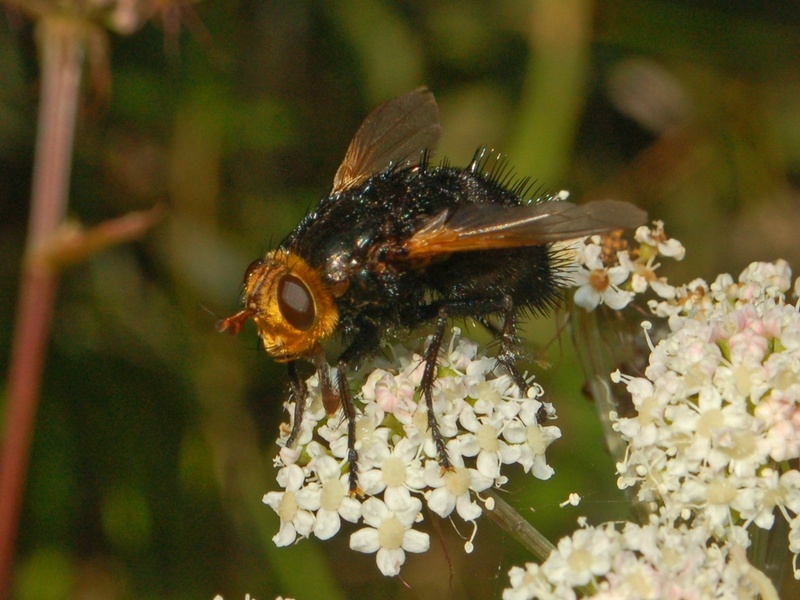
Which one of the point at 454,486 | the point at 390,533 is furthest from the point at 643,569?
the point at 390,533

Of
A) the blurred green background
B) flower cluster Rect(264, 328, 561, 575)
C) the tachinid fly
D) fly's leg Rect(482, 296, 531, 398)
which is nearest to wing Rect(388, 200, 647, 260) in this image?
the tachinid fly

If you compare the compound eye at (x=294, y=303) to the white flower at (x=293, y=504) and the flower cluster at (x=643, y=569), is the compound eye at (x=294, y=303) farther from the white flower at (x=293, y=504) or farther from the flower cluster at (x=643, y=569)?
the flower cluster at (x=643, y=569)

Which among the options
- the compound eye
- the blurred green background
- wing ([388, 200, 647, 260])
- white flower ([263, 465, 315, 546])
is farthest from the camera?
the blurred green background

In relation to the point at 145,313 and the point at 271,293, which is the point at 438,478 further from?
the point at 145,313

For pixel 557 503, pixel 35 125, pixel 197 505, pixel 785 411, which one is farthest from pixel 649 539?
pixel 35 125

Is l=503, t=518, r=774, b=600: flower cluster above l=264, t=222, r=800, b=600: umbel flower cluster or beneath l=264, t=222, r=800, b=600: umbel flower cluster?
beneath

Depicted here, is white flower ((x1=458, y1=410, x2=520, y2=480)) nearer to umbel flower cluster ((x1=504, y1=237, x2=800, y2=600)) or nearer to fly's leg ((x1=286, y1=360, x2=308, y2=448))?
umbel flower cluster ((x1=504, y1=237, x2=800, y2=600))
